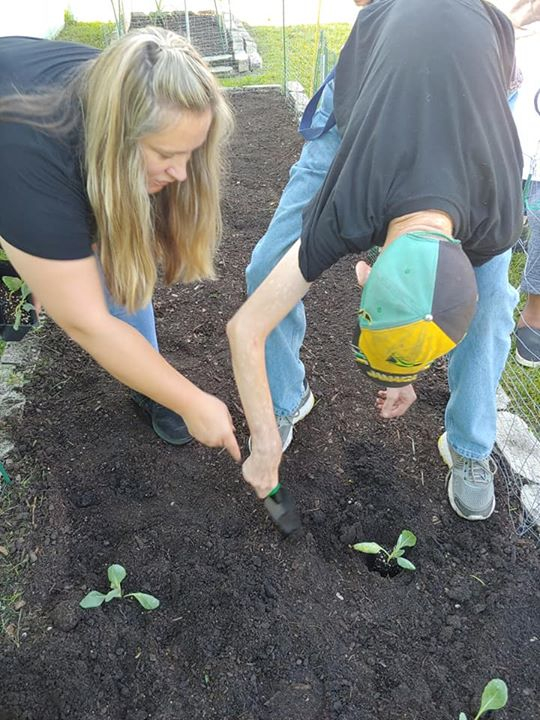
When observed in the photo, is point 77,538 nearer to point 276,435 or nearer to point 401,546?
point 276,435

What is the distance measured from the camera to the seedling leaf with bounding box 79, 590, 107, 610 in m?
1.70

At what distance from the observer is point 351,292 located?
3.16 metres

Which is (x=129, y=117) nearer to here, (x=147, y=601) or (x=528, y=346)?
(x=147, y=601)

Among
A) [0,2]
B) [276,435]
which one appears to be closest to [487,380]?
[276,435]

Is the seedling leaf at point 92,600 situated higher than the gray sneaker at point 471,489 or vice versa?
the seedling leaf at point 92,600

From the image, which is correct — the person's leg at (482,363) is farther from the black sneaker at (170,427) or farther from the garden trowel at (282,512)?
the black sneaker at (170,427)

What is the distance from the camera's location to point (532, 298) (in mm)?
2924

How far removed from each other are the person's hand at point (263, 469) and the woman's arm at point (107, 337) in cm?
11

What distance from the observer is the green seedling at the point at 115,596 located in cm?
171

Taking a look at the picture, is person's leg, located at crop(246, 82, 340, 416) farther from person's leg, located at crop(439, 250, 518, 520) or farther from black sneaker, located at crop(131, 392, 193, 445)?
person's leg, located at crop(439, 250, 518, 520)

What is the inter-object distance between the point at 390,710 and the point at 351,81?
1.68m

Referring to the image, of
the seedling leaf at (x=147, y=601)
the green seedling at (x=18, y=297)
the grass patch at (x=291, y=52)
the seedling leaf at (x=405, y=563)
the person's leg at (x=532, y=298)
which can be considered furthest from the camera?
the grass patch at (x=291, y=52)

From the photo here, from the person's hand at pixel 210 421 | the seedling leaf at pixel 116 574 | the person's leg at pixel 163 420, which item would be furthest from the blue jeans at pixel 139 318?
the seedling leaf at pixel 116 574

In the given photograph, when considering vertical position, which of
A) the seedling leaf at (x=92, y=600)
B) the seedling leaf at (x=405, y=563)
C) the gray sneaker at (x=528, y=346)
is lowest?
the gray sneaker at (x=528, y=346)
